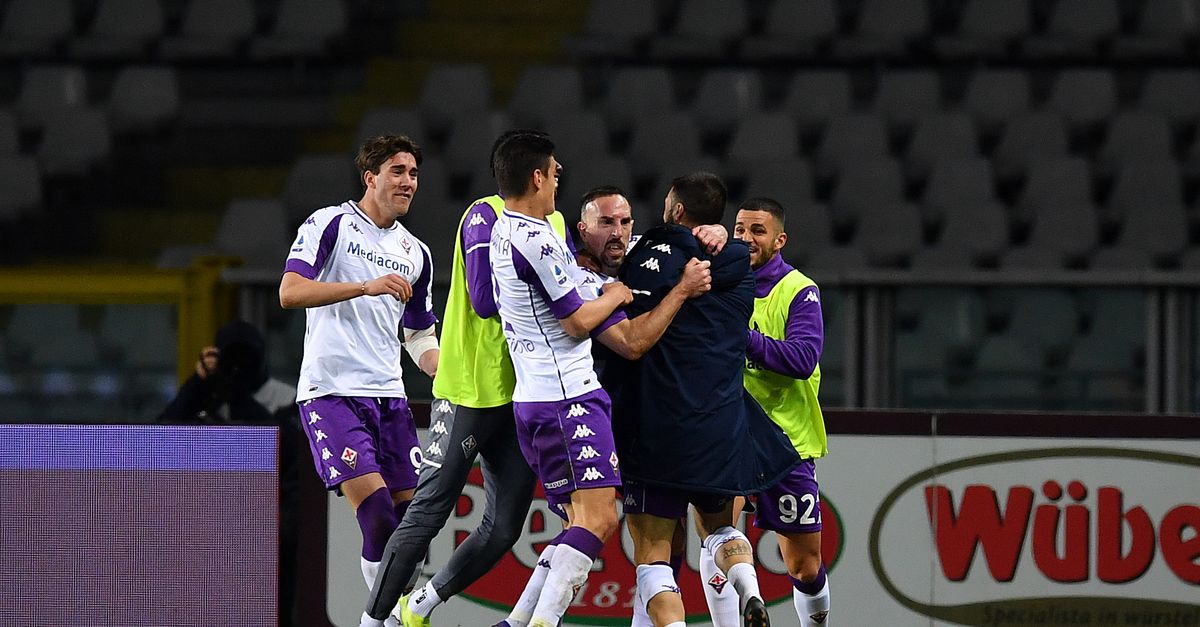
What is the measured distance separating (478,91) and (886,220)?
3.41 meters

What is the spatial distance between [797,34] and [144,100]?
498 cm

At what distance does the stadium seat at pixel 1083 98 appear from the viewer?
1173 centimetres

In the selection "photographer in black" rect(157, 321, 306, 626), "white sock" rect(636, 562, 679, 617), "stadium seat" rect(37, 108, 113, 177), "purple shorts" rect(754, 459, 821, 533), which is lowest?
"white sock" rect(636, 562, 679, 617)

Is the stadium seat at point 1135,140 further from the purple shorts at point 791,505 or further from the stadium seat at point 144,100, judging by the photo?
the stadium seat at point 144,100

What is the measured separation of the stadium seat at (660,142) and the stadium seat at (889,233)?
1392 mm

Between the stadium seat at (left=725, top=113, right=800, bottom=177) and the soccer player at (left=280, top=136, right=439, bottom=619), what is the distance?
5.81m

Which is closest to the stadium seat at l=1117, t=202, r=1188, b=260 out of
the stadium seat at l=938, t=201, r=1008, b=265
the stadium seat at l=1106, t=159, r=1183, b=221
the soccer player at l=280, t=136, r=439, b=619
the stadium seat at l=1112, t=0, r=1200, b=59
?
the stadium seat at l=1106, t=159, r=1183, b=221

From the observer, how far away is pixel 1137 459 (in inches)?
260

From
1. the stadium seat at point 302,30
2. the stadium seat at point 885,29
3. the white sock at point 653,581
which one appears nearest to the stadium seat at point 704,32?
the stadium seat at point 885,29

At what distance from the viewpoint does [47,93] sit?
12008mm

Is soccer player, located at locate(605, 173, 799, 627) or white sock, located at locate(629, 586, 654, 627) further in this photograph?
white sock, located at locate(629, 586, 654, 627)

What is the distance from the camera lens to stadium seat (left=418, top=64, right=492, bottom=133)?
11.8 m

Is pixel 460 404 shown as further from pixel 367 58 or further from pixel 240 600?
pixel 367 58

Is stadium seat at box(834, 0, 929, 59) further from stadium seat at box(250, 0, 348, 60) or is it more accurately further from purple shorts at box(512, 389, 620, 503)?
purple shorts at box(512, 389, 620, 503)
